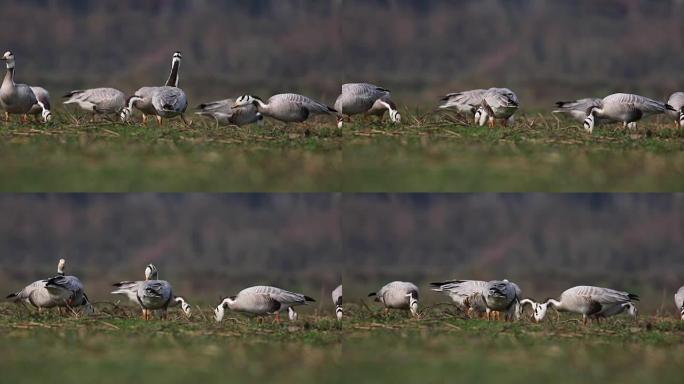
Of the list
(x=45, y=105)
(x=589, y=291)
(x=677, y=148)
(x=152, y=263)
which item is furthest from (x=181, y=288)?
(x=677, y=148)

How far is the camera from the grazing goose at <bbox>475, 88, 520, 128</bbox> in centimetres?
1271

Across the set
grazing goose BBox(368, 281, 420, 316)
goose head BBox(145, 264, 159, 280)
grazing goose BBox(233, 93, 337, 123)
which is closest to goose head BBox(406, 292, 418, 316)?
grazing goose BBox(368, 281, 420, 316)

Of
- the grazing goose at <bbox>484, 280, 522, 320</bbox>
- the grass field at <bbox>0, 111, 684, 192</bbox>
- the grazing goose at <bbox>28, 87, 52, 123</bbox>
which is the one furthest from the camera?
the grazing goose at <bbox>28, 87, 52, 123</bbox>

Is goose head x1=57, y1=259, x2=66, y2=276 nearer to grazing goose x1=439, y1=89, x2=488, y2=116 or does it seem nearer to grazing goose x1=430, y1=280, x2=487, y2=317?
grazing goose x1=430, y1=280, x2=487, y2=317

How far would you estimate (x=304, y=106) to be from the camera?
12773mm

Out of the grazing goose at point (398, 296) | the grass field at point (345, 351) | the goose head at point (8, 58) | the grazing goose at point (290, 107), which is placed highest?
the goose head at point (8, 58)

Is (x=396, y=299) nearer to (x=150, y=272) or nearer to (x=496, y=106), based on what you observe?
(x=496, y=106)

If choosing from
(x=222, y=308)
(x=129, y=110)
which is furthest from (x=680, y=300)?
(x=129, y=110)

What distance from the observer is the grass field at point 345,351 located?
12.0 meters

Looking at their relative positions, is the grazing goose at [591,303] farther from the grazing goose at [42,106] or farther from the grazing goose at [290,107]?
the grazing goose at [42,106]

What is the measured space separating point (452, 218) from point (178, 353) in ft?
Result: 9.65

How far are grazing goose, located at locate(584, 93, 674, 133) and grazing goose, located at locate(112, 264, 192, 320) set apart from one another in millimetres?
4366

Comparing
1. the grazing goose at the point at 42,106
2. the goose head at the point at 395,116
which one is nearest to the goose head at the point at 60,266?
the grazing goose at the point at 42,106

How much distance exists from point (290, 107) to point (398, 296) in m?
2.13
